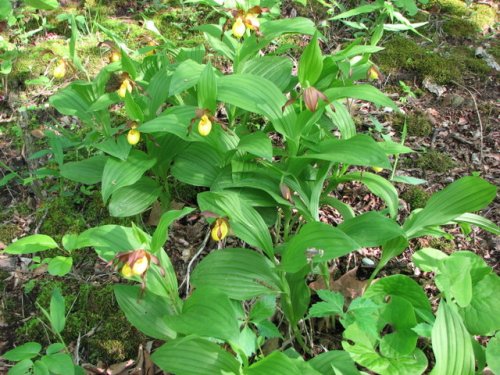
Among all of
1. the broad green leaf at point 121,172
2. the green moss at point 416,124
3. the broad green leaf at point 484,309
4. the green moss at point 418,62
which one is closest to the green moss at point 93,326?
the broad green leaf at point 121,172

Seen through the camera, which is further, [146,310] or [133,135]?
[133,135]

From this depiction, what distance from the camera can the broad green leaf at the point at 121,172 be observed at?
7.53 ft

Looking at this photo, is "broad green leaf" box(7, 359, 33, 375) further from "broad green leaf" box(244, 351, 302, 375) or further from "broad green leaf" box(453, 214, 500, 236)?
"broad green leaf" box(453, 214, 500, 236)

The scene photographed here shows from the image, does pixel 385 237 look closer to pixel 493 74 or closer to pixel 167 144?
pixel 167 144

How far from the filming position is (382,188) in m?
2.32

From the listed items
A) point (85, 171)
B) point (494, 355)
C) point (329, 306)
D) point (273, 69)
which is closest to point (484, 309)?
point (494, 355)

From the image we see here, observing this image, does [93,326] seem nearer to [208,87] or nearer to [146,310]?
[146,310]

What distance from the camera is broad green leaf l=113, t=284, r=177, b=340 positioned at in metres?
1.84

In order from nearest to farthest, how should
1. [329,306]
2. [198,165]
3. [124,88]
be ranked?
[329,306], [124,88], [198,165]

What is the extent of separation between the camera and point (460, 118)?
128 inches

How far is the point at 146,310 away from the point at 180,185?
3.59 feet

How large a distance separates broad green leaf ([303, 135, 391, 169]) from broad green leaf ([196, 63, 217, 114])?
1.69ft

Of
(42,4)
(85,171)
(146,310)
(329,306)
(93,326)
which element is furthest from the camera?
(42,4)

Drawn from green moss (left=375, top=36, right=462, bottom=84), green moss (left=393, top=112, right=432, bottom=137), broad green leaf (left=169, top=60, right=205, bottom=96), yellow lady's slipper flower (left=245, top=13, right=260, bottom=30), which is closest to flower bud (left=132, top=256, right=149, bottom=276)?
broad green leaf (left=169, top=60, right=205, bottom=96)
